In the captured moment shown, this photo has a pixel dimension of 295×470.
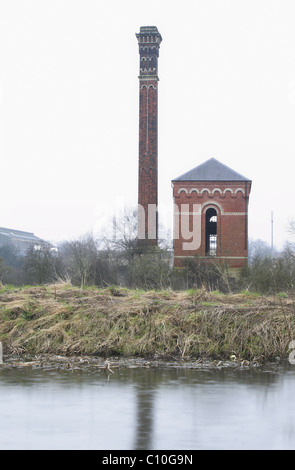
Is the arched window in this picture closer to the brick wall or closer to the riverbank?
the brick wall

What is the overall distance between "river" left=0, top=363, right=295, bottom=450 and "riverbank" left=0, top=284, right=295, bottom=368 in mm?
1194

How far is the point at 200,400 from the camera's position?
1054 cm

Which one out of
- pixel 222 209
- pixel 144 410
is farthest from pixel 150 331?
pixel 222 209

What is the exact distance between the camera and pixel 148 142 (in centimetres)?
4716

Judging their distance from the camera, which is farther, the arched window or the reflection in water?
the arched window

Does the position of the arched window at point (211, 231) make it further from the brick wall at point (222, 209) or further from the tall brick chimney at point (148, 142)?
the tall brick chimney at point (148, 142)

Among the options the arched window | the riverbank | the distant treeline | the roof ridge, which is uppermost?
the roof ridge

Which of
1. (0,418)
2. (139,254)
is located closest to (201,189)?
(139,254)

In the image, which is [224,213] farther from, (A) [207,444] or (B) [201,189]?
(A) [207,444]

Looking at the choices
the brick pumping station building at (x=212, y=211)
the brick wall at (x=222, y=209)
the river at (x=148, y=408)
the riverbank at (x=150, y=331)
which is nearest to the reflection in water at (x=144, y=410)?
the river at (x=148, y=408)

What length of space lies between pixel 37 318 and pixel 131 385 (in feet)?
19.6

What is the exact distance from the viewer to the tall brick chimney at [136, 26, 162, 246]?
4688 cm

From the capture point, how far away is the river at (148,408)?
26.5 feet

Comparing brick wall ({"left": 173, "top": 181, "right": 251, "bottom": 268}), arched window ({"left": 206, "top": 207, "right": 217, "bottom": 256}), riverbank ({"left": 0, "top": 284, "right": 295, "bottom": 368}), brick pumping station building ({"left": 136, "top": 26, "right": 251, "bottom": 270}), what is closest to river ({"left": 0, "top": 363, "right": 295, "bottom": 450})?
riverbank ({"left": 0, "top": 284, "right": 295, "bottom": 368})
